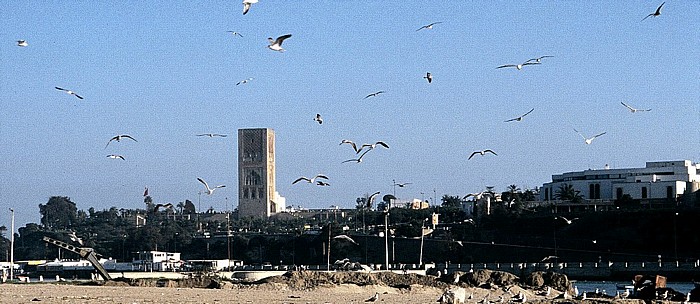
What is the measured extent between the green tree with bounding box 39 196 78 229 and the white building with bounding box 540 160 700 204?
231 feet

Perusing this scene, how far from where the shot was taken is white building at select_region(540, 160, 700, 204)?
121 meters

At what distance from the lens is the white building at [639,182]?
396ft

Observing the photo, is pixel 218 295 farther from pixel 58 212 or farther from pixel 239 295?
pixel 58 212

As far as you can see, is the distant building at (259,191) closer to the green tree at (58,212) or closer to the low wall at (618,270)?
the green tree at (58,212)

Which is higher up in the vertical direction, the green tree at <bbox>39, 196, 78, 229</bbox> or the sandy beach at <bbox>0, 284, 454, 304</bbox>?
the green tree at <bbox>39, 196, 78, 229</bbox>

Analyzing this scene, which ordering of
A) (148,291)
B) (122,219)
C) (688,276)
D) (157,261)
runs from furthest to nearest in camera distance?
1. (122,219)
2. (157,261)
3. (688,276)
4. (148,291)

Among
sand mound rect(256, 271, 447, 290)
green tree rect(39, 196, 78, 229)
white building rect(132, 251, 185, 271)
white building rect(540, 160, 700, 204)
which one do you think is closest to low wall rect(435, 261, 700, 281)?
white building rect(132, 251, 185, 271)

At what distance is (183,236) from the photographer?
432 feet

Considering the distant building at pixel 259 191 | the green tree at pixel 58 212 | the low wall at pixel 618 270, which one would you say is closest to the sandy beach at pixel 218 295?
the low wall at pixel 618 270

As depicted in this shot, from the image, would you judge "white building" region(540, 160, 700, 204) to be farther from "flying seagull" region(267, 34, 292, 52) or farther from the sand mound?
"flying seagull" region(267, 34, 292, 52)

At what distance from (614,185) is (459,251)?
86.6 ft

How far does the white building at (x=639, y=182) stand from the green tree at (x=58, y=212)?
231 ft

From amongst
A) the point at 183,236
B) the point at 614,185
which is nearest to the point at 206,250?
the point at 183,236

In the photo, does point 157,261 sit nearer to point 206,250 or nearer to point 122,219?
point 206,250
